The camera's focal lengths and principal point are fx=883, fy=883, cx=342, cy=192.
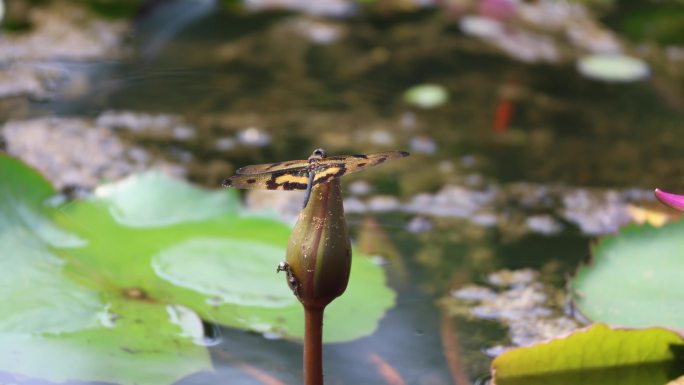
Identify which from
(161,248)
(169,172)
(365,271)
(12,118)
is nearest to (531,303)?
(365,271)

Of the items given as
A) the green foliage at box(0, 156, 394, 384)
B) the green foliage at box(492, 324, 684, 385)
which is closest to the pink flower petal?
the green foliage at box(492, 324, 684, 385)

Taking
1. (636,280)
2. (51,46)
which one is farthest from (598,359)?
(51,46)

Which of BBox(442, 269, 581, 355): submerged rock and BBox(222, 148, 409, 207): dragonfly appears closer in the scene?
BBox(222, 148, 409, 207): dragonfly

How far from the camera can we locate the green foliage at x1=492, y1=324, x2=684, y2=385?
32.2 inches

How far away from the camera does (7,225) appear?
104cm

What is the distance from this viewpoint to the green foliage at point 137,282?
2.89 ft

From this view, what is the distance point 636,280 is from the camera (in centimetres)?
100

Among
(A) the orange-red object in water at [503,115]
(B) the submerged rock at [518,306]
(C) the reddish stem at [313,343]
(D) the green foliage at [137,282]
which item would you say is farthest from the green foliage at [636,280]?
(A) the orange-red object in water at [503,115]

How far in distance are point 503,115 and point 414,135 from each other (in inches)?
7.9

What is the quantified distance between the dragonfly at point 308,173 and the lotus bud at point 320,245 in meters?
0.02

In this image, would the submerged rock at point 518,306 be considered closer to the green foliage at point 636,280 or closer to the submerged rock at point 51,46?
the green foliage at point 636,280

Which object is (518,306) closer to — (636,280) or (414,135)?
(636,280)

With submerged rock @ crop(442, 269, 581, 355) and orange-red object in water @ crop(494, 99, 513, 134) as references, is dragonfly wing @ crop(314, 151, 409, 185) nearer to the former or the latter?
submerged rock @ crop(442, 269, 581, 355)

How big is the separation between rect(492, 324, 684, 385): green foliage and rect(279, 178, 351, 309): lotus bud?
0.24m
